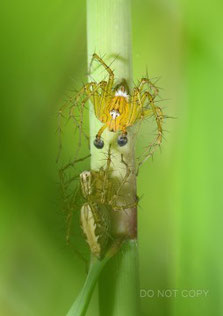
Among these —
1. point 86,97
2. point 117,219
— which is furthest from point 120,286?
point 86,97

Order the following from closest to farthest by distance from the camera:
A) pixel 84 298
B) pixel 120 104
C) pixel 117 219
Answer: pixel 84 298
pixel 117 219
pixel 120 104

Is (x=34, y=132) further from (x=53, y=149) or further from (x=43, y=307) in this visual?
(x=43, y=307)

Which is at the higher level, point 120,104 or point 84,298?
point 120,104

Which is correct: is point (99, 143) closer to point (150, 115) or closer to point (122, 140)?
point (122, 140)

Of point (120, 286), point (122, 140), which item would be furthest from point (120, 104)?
point (120, 286)

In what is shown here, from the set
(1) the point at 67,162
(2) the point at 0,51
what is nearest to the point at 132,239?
(1) the point at 67,162

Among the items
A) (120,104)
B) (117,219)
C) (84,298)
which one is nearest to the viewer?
(84,298)

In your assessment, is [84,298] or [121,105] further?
[121,105]

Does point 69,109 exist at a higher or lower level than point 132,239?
higher
